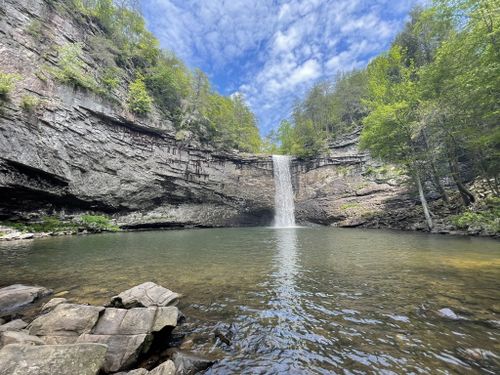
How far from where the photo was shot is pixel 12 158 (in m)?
17.3

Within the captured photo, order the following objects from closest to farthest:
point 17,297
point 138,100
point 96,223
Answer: point 17,297
point 96,223
point 138,100

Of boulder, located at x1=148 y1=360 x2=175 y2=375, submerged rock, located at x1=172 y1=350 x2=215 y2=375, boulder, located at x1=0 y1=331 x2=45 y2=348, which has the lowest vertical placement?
submerged rock, located at x1=172 y1=350 x2=215 y2=375

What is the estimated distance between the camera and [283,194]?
35.4 m

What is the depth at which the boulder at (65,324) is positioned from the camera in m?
3.39

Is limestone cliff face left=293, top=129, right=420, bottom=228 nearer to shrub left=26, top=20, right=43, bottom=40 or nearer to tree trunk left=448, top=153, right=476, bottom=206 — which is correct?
tree trunk left=448, top=153, right=476, bottom=206

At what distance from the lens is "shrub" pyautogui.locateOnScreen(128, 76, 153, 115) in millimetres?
26641

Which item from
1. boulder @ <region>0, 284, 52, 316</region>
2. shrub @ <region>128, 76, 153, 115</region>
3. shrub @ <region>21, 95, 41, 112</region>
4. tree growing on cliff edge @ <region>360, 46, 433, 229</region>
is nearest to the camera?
boulder @ <region>0, 284, 52, 316</region>

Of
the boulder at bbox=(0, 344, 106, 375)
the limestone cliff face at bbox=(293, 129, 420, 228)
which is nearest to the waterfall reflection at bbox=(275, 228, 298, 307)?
the boulder at bbox=(0, 344, 106, 375)

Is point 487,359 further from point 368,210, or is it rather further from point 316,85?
point 316,85

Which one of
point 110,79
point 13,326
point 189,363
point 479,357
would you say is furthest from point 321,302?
point 110,79

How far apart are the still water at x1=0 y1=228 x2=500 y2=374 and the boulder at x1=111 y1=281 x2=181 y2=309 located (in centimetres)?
48

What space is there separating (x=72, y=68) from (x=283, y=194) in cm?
2825

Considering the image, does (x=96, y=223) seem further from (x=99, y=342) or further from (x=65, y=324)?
(x=99, y=342)

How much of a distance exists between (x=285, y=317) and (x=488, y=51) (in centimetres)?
1740
